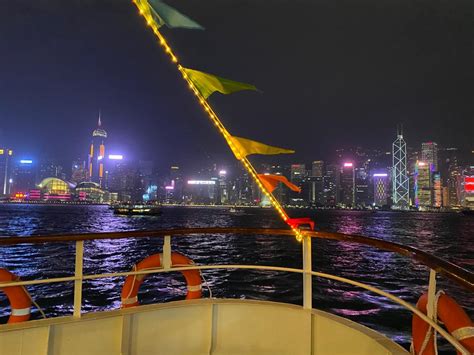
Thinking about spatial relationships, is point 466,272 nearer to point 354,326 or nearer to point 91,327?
point 354,326

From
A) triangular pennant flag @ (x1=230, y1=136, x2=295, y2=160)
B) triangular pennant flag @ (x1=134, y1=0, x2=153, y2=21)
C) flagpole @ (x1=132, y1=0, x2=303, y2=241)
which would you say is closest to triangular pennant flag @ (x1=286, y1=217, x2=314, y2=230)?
flagpole @ (x1=132, y1=0, x2=303, y2=241)

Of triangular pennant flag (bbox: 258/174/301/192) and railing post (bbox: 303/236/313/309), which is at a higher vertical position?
triangular pennant flag (bbox: 258/174/301/192)

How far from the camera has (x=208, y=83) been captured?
2.98 meters

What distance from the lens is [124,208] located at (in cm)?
8806

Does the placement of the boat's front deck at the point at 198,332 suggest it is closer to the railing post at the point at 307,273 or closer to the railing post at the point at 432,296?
the railing post at the point at 307,273

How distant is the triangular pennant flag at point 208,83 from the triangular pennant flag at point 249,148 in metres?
0.43

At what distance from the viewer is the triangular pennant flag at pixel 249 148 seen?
2.94m

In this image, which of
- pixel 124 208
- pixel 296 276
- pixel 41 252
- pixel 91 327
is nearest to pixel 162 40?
pixel 91 327

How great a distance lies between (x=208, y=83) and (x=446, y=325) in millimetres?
2300

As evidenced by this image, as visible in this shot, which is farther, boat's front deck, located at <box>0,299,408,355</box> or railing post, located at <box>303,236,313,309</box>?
railing post, located at <box>303,236,313,309</box>

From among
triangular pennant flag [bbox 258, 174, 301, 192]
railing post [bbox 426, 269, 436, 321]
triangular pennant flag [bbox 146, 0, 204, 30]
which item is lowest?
railing post [bbox 426, 269, 436, 321]

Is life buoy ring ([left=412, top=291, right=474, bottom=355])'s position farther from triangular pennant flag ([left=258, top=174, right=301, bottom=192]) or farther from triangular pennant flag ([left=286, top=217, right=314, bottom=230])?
triangular pennant flag ([left=258, top=174, right=301, bottom=192])

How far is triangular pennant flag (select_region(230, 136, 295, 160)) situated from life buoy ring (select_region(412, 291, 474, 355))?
156 centimetres

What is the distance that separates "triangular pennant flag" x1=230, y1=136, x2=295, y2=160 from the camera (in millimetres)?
2938
